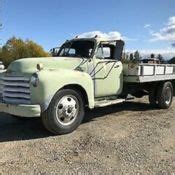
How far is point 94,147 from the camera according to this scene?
6.81 metres

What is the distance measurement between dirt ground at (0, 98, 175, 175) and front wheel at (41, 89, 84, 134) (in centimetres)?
18

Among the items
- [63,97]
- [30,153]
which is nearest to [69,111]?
[63,97]

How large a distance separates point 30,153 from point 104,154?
3.99 feet

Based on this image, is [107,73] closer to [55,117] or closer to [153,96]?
[55,117]

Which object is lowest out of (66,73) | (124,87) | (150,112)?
(150,112)

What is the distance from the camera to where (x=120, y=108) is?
11.3 metres

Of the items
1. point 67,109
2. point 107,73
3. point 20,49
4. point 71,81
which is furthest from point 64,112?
point 20,49

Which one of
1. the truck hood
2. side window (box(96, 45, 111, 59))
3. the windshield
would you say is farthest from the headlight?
side window (box(96, 45, 111, 59))

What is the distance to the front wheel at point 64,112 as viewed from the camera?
7544 millimetres

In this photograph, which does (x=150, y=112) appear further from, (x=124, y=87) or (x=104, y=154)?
(x=104, y=154)

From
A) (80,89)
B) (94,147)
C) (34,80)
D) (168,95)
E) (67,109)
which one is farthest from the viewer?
(168,95)

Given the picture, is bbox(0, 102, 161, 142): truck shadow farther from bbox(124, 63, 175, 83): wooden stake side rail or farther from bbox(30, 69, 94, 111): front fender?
bbox(124, 63, 175, 83): wooden stake side rail

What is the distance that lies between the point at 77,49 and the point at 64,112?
Answer: 2.30 meters

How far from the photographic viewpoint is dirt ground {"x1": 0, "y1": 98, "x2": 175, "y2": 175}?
18.9 ft
